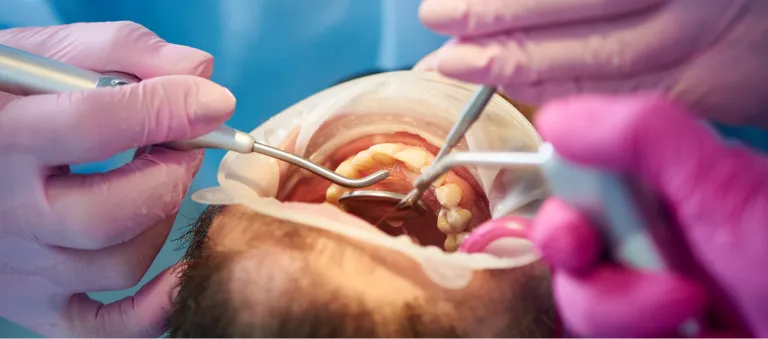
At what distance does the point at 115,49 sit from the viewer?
929 mm

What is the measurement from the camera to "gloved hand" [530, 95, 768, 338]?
0.41 m

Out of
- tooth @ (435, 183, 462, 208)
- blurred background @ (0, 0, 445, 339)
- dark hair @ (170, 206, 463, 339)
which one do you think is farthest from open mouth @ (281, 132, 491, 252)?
blurred background @ (0, 0, 445, 339)

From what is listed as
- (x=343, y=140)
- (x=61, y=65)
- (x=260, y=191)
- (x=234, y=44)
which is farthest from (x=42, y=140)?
(x=234, y=44)

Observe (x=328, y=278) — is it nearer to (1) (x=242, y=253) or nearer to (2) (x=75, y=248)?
(1) (x=242, y=253)

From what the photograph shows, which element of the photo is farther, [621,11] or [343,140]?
[343,140]

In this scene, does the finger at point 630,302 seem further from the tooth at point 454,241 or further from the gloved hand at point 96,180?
the gloved hand at point 96,180

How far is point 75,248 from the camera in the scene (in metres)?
0.87

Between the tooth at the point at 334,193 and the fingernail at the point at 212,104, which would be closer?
the fingernail at the point at 212,104

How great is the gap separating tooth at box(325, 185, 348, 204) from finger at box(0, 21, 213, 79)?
0.30 metres

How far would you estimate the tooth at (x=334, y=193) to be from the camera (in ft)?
2.84

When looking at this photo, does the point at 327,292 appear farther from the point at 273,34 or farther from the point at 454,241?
the point at 273,34

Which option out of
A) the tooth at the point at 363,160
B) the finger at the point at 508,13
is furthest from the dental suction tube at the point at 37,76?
the finger at the point at 508,13

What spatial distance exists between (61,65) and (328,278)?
481 millimetres

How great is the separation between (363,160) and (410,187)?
12 centimetres
